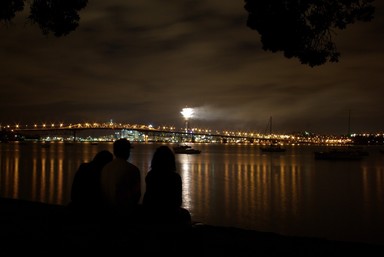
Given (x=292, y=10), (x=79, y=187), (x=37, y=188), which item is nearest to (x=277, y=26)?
(x=292, y=10)

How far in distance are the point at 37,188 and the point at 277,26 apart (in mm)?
16560

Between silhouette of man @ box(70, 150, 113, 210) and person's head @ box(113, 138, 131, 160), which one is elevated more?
person's head @ box(113, 138, 131, 160)

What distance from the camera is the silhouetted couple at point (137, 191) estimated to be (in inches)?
156

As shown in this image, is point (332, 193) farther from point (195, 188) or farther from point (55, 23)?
point (55, 23)

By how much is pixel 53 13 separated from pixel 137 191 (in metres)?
5.01

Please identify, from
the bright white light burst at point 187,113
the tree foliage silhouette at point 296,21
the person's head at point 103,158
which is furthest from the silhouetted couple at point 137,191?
the bright white light burst at point 187,113

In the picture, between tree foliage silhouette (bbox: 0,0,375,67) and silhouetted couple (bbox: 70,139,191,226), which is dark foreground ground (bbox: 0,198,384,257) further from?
tree foliage silhouette (bbox: 0,0,375,67)

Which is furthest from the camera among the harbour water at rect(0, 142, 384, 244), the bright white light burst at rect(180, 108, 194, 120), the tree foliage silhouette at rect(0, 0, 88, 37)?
the bright white light burst at rect(180, 108, 194, 120)

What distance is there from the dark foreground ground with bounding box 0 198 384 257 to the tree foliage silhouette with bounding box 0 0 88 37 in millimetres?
3553

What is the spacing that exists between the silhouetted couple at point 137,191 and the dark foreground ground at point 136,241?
12 cm

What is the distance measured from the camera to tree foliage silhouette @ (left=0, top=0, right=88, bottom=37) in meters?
7.89

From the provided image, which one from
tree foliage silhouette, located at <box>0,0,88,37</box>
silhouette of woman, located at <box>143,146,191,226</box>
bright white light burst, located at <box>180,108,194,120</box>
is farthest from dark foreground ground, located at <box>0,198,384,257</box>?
bright white light burst, located at <box>180,108,194,120</box>

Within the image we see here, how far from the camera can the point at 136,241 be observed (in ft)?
13.5

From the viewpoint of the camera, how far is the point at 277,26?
6.84 m
